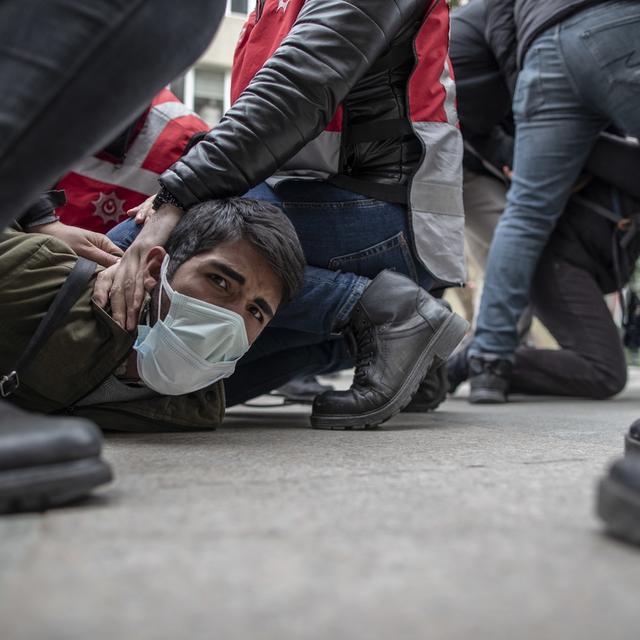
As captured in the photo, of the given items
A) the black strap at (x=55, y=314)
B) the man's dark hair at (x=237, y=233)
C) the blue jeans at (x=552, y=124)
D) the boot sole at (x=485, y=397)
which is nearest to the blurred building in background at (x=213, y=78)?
the blue jeans at (x=552, y=124)

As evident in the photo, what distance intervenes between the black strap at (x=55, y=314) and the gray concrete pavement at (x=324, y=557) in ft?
1.12

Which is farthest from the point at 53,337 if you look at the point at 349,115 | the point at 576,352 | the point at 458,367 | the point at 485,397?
the point at 576,352

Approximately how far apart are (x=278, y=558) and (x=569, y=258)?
9.54ft

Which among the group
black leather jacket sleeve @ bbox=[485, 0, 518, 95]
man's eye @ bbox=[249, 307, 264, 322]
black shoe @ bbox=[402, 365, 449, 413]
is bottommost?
black shoe @ bbox=[402, 365, 449, 413]

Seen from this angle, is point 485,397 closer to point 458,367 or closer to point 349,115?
point 458,367

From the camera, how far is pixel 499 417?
7.90 ft

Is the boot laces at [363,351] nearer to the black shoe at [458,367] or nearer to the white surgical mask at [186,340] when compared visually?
the white surgical mask at [186,340]

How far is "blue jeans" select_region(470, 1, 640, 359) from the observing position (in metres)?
2.53

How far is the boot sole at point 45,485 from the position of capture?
87cm

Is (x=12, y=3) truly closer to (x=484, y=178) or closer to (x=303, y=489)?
(x=303, y=489)

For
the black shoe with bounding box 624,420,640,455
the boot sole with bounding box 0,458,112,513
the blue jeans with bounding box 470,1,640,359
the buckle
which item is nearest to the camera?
the boot sole with bounding box 0,458,112,513

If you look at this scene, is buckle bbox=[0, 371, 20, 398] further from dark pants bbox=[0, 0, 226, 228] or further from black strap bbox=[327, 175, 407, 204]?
black strap bbox=[327, 175, 407, 204]

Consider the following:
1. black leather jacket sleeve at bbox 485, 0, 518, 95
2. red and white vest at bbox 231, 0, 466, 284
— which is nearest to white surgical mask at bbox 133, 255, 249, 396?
red and white vest at bbox 231, 0, 466, 284

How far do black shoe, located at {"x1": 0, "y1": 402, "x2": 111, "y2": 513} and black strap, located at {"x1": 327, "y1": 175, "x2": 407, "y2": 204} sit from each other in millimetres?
1290
